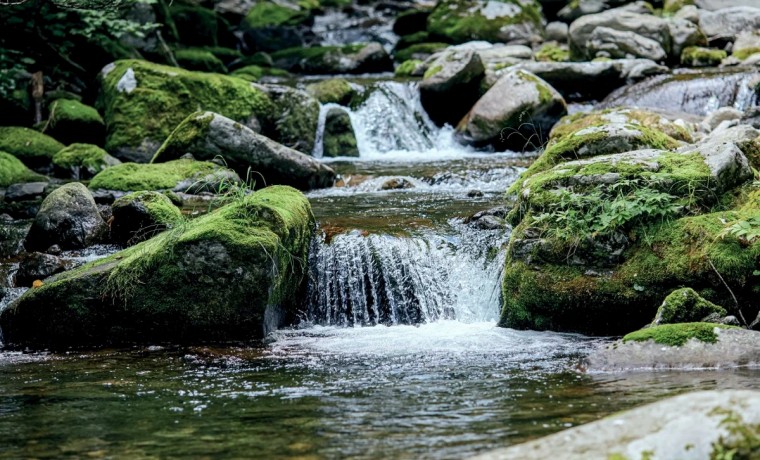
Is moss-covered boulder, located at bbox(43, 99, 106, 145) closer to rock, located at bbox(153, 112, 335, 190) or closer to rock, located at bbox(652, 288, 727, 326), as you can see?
rock, located at bbox(153, 112, 335, 190)

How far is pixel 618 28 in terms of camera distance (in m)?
23.6

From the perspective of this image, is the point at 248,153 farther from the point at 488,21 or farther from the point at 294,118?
the point at 488,21

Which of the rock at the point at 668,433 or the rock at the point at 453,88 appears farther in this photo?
the rock at the point at 453,88

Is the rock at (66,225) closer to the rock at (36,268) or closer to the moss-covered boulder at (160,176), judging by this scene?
the rock at (36,268)

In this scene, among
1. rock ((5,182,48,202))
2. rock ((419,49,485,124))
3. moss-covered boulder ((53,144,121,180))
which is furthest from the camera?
rock ((419,49,485,124))

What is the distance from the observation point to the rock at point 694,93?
61.4ft

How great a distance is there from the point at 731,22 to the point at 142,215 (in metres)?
20.4

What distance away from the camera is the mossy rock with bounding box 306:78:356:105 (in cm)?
1975

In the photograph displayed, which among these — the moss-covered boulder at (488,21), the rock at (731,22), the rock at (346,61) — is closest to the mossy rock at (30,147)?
the rock at (346,61)

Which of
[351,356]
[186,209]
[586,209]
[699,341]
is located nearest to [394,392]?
[351,356]

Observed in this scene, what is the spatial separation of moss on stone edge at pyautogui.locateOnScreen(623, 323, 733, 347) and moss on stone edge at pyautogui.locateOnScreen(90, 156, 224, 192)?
836cm

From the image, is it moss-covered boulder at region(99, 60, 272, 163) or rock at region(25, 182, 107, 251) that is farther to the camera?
moss-covered boulder at region(99, 60, 272, 163)

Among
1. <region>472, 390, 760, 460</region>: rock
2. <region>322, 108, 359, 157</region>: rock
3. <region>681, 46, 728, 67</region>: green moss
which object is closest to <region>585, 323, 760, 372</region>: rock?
<region>472, 390, 760, 460</region>: rock

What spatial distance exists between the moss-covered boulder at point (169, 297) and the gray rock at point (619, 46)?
1685 cm
